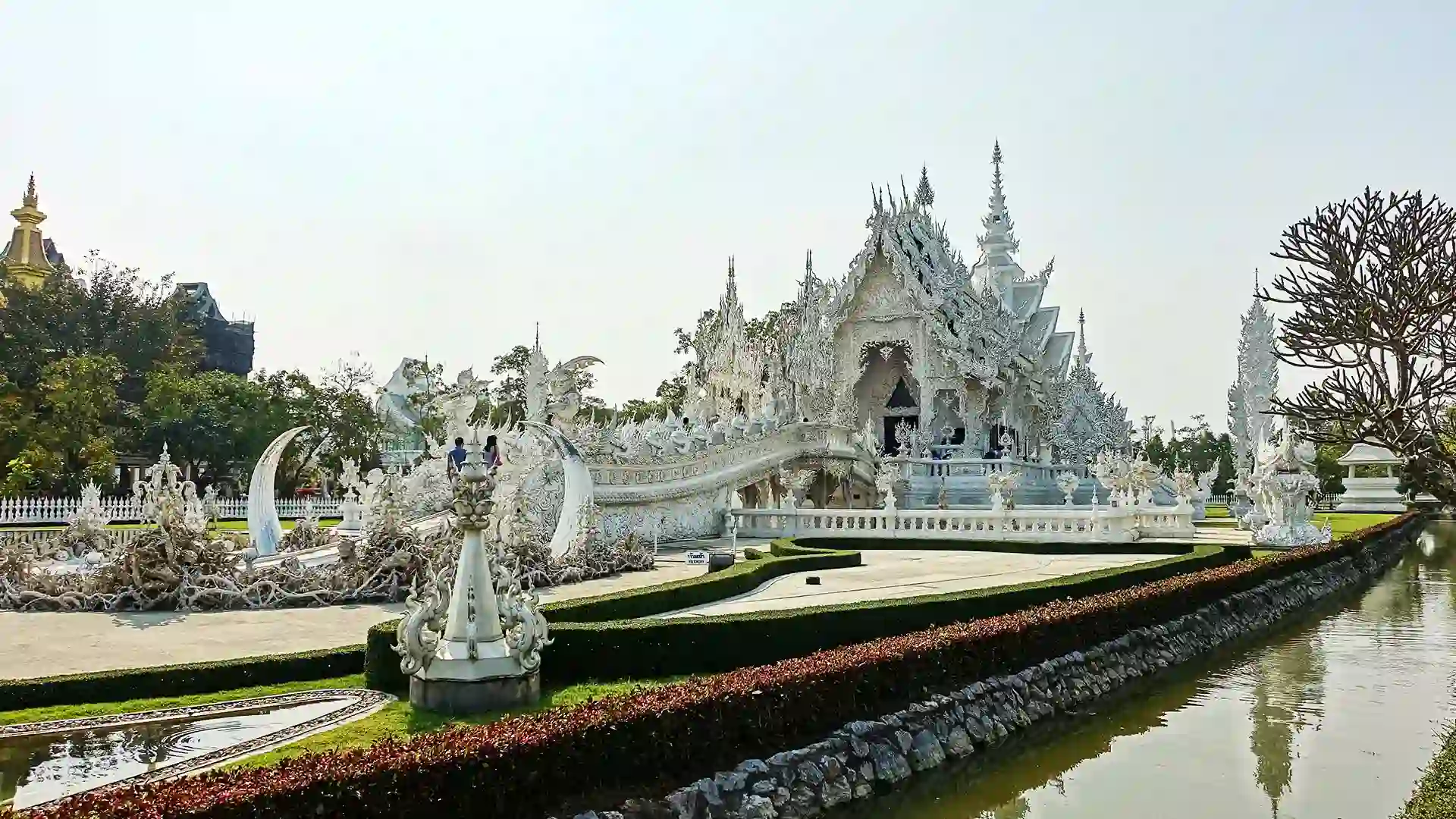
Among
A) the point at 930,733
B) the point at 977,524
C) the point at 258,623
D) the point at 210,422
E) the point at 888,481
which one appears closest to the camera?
the point at 930,733

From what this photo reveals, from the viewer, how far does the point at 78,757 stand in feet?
19.1

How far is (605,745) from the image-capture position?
543 cm

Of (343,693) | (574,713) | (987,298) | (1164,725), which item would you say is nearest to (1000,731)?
(1164,725)

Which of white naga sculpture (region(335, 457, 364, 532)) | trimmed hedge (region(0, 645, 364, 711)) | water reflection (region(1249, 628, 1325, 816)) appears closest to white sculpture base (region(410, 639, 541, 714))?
trimmed hedge (region(0, 645, 364, 711))

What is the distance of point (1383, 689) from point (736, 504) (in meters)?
15.6

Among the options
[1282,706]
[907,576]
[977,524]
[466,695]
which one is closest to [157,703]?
[466,695]

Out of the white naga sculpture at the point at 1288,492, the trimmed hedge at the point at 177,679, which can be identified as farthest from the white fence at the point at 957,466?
the trimmed hedge at the point at 177,679

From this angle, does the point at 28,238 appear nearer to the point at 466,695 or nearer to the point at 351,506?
the point at 351,506

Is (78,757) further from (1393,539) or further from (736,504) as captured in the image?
(1393,539)

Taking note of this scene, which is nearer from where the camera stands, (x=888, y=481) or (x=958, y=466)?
(x=888, y=481)

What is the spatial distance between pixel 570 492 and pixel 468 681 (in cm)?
967

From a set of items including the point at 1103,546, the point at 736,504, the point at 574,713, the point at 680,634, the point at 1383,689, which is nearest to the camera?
the point at 574,713

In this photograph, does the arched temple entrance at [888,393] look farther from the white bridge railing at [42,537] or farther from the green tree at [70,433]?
the white bridge railing at [42,537]

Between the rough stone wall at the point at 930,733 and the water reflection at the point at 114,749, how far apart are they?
8.03 feet
